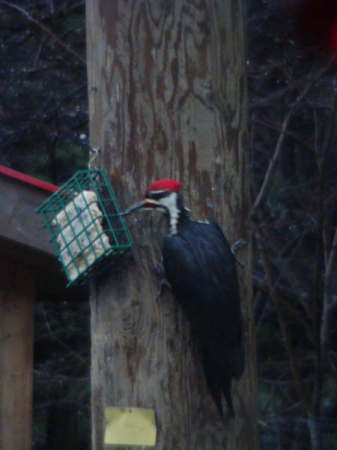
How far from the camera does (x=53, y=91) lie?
6.74 m

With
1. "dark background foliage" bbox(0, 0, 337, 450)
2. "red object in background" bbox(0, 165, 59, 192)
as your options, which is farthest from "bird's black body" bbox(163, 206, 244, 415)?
"dark background foliage" bbox(0, 0, 337, 450)

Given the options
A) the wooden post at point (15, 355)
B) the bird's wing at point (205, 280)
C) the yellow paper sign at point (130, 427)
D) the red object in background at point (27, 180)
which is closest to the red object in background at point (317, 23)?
the red object in background at point (27, 180)

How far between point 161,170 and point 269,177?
11.2ft

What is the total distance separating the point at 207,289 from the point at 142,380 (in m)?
0.33

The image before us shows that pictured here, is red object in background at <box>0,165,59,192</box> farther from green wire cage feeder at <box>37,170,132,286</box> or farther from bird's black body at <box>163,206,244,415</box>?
bird's black body at <box>163,206,244,415</box>

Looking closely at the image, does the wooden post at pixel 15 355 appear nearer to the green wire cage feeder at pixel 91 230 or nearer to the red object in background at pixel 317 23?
the green wire cage feeder at pixel 91 230

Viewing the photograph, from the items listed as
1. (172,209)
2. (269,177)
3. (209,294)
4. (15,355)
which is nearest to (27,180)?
(15,355)

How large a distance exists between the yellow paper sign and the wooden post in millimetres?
1726

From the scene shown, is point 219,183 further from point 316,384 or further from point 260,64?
point 260,64

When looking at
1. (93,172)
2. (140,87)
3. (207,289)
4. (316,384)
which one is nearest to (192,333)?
(207,289)

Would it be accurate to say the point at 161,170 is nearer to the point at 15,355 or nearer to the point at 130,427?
the point at 130,427

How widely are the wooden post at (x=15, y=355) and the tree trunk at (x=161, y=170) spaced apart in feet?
5.51

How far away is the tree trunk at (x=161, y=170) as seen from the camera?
205 centimetres

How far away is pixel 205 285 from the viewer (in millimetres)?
2053
